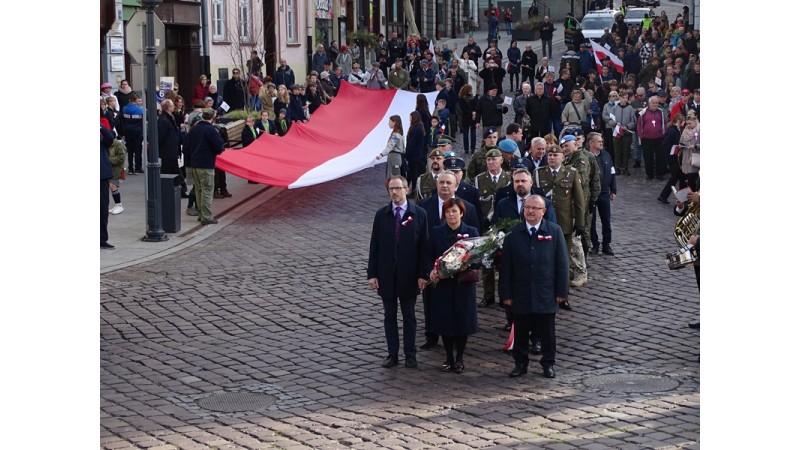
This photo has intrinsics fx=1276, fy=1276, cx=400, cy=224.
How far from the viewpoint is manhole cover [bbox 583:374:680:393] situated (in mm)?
10359

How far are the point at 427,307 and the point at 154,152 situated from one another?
8010mm

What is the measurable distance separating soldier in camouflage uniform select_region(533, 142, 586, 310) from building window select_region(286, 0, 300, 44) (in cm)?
3007

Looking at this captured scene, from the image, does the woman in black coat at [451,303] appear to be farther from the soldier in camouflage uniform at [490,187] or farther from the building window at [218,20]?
the building window at [218,20]

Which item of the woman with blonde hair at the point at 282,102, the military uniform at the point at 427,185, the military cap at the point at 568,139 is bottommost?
the military uniform at the point at 427,185

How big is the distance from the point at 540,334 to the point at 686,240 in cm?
174

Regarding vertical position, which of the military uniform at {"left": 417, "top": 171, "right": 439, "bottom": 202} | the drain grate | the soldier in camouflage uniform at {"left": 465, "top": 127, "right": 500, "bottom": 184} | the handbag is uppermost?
the soldier in camouflage uniform at {"left": 465, "top": 127, "right": 500, "bottom": 184}

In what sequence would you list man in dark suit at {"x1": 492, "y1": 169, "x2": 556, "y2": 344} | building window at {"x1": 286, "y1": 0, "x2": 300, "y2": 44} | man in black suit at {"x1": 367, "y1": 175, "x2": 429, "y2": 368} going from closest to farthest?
1. man in black suit at {"x1": 367, "y1": 175, "x2": 429, "y2": 368}
2. man in dark suit at {"x1": 492, "y1": 169, "x2": 556, "y2": 344}
3. building window at {"x1": 286, "y1": 0, "x2": 300, "y2": 44}

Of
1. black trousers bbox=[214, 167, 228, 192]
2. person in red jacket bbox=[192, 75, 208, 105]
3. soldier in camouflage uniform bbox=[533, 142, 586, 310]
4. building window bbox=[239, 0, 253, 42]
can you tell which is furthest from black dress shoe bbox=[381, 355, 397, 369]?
building window bbox=[239, 0, 253, 42]

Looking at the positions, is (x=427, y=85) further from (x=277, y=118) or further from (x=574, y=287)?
(x=574, y=287)

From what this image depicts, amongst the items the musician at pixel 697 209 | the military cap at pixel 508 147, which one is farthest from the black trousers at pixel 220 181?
the musician at pixel 697 209

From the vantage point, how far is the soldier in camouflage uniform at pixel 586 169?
1463 centimetres

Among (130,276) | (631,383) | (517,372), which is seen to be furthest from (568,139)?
(130,276)

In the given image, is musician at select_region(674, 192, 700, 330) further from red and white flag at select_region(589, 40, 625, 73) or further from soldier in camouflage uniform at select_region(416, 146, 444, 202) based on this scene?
red and white flag at select_region(589, 40, 625, 73)

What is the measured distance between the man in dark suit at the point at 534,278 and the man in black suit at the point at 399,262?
792mm
